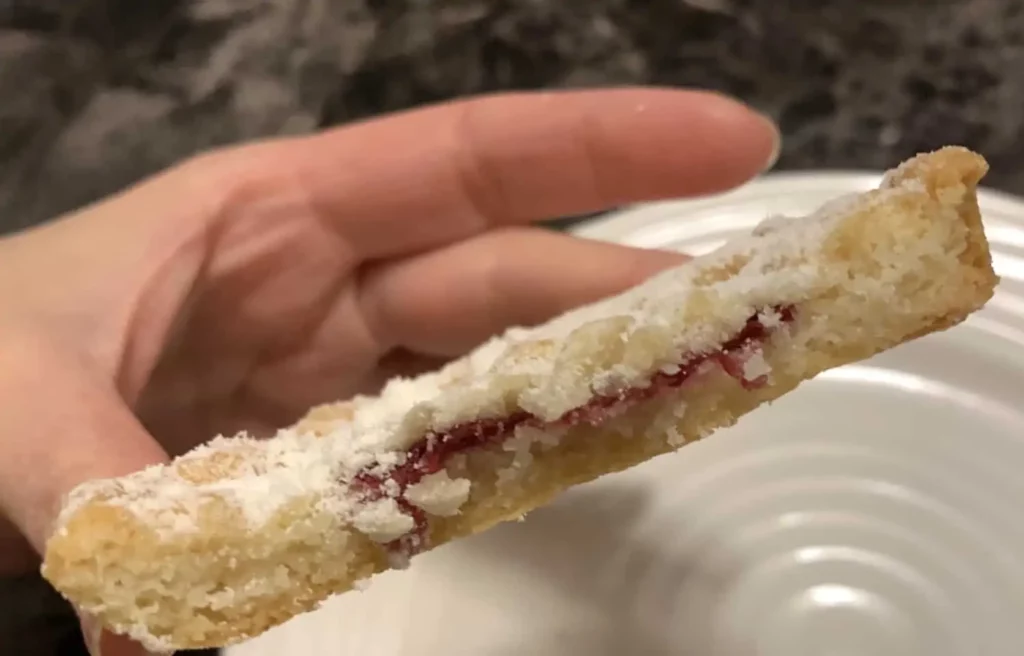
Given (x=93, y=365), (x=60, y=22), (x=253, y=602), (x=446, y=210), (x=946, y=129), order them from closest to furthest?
1. (x=253, y=602)
2. (x=93, y=365)
3. (x=446, y=210)
4. (x=946, y=129)
5. (x=60, y=22)

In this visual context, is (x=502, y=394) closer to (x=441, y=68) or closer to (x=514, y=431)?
(x=514, y=431)

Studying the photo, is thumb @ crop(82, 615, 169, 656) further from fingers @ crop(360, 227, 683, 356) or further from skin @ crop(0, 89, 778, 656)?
fingers @ crop(360, 227, 683, 356)

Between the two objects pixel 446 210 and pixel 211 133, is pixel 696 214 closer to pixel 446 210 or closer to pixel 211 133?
pixel 446 210

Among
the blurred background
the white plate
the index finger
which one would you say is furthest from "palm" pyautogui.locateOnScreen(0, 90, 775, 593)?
the blurred background

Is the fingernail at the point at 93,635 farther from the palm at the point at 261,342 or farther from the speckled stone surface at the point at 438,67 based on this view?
the speckled stone surface at the point at 438,67

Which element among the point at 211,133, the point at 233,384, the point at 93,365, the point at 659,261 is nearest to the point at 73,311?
the point at 93,365

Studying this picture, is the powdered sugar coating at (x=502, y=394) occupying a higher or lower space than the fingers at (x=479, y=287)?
higher

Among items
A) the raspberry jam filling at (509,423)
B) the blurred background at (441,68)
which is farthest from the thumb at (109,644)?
the blurred background at (441,68)
